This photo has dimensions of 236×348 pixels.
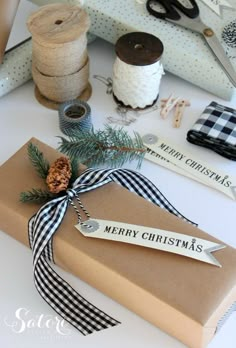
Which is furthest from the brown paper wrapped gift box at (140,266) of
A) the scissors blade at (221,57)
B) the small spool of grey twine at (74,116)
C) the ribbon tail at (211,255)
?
the scissors blade at (221,57)

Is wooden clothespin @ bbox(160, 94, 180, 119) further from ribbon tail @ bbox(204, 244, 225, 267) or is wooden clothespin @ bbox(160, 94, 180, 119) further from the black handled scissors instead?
ribbon tail @ bbox(204, 244, 225, 267)

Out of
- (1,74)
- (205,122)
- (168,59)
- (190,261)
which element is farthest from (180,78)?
(190,261)

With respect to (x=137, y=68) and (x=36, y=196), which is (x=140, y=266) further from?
(x=137, y=68)

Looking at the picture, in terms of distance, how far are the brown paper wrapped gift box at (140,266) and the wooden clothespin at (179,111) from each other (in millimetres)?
208

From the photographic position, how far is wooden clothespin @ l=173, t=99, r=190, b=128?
2.89ft

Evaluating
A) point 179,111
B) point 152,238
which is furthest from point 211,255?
point 179,111

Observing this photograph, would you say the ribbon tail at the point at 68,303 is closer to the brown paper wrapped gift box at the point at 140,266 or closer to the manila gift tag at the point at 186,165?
the brown paper wrapped gift box at the point at 140,266

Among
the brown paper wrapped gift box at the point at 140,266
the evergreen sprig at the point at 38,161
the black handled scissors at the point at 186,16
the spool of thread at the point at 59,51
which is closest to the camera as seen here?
the brown paper wrapped gift box at the point at 140,266

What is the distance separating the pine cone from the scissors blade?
1.10ft

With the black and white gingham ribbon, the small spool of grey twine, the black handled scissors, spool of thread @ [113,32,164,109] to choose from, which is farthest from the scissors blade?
the black and white gingham ribbon

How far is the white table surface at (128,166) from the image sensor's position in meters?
0.66

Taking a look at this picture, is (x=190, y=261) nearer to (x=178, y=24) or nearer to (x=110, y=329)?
(x=110, y=329)

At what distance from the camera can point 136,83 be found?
0.85 metres

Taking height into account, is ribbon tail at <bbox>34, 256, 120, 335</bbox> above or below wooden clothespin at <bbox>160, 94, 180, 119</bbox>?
below
